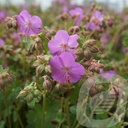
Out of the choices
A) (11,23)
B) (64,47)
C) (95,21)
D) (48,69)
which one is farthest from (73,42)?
(95,21)

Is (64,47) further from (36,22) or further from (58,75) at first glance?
(36,22)

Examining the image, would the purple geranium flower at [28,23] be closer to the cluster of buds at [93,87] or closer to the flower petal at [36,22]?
the flower petal at [36,22]

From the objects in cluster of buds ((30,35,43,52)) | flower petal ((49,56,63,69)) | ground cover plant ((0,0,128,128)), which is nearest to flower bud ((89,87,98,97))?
ground cover plant ((0,0,128,128))

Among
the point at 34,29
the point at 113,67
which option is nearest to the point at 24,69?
the point at 113,67

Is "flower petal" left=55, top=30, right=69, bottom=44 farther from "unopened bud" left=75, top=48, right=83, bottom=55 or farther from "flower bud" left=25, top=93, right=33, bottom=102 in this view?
"flower bud" left=25, top=93, right=33, bottom=102

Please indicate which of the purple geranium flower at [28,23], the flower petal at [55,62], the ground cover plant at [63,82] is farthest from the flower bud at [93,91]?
the purple geranium flower at [28,23]

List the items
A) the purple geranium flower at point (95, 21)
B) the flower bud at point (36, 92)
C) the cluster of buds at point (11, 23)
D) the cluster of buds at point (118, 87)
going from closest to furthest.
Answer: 1. the cluster of buds at point (118, 87)
2. the flower bud at point (36, 92)
3. the cluster of buds at point (11, 23)
4. the purple geranium flower at point (95, 21)

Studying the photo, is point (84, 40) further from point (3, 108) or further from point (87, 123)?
point (3, 108)
